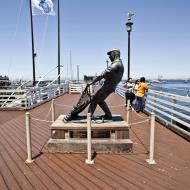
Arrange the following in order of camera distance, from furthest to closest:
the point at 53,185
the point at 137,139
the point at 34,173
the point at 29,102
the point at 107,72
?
1. the point at 29,102
2. the point at 137,139
3. the point at 107,72
4. the point at 34,173
5. the point at 53,185

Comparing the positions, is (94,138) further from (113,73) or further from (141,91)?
(141,91)

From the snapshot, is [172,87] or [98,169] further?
[172,87]

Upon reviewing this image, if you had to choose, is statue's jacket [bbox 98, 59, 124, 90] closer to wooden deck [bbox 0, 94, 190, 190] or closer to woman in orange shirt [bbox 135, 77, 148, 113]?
wooden deck [bbox 0, 94, 190, 190]

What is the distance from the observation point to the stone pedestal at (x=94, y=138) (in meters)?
4.94

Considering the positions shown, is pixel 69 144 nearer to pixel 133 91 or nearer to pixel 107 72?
pixel 107 72

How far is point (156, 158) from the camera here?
4.65 meters

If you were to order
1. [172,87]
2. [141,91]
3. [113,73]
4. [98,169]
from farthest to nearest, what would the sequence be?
[141,91], [172,87], [113,73], [98,169]

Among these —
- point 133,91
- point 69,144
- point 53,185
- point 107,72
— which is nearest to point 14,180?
point 53,185

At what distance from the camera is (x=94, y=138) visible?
5.05 m

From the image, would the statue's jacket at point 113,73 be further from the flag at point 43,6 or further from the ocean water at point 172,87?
the flag at point 43,6

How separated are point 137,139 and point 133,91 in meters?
5.53

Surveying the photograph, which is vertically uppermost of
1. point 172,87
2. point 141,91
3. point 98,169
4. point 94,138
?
point 172,87

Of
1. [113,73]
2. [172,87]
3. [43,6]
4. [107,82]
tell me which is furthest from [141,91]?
[43,6]

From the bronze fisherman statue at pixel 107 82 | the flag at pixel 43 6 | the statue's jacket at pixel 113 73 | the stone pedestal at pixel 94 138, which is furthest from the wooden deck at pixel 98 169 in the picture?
the flag at pixel 43 6
